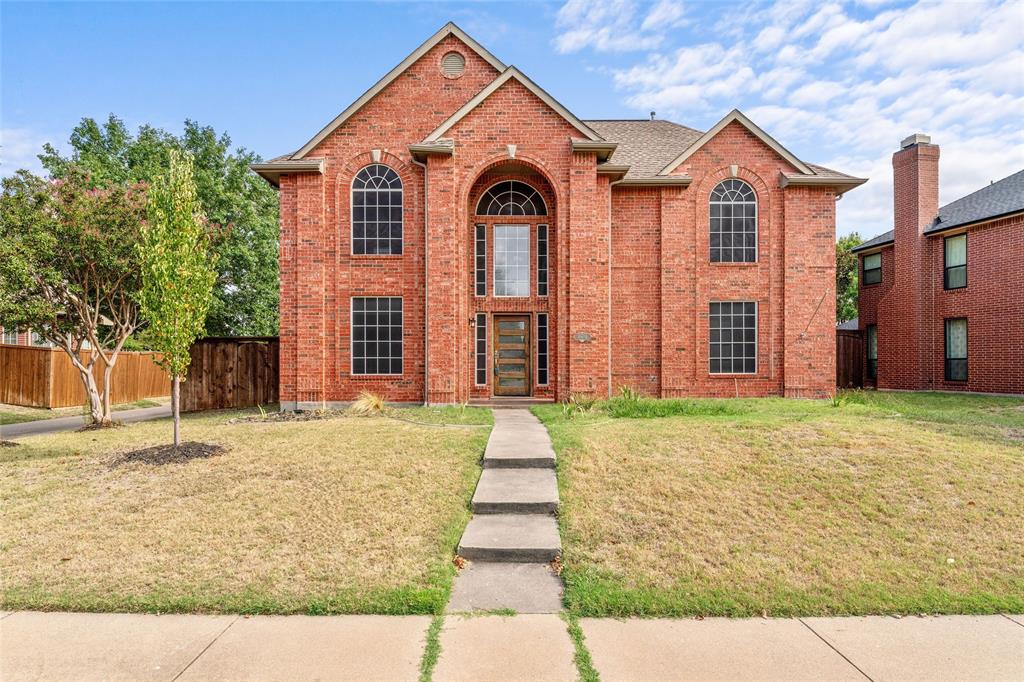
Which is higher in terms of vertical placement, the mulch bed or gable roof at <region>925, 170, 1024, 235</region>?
gable roof at <region>925, 170, 1024, 235</region>

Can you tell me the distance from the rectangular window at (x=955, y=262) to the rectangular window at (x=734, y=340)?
32.0ft

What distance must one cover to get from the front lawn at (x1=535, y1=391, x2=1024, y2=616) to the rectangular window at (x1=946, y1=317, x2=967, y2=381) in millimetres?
11394

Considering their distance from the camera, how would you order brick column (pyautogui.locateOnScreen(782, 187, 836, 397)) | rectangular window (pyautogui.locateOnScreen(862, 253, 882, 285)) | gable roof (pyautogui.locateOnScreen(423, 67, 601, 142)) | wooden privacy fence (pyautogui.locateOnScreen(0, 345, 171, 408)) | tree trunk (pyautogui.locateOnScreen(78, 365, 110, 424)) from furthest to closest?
rectangular window (pyautogui.locateOnScreen(862, 253, 882, 285)) < wooden privacy fence (pyautogui.locateOnScreen(0, 345, 171, 408)) < brick column (pyautogui.locateOnScreen(782, 187, 836, 397)) < gable roof (pyautogui.locateOnScreen(423, 67, 601, 142)) < tree trunk (pyautogui.locateOnScreen(78, 365, 110, 424))

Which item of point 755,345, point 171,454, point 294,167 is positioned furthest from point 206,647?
point 755,345

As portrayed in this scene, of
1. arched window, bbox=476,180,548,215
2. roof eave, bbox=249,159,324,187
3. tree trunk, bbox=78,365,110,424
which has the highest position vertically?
roof eave, bbox=249,159,324,187

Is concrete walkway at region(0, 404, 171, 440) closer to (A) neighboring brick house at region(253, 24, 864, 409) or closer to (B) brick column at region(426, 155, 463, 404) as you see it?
(A) neighboring brick house at region(253, 24, 864, 409)

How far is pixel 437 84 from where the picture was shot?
→ 50.1 ft

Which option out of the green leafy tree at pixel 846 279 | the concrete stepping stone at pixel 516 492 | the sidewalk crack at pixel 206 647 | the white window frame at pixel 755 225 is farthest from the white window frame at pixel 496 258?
the green leafy tree at pixel 846 279

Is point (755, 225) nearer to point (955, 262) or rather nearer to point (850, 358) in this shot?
point (955, 262)

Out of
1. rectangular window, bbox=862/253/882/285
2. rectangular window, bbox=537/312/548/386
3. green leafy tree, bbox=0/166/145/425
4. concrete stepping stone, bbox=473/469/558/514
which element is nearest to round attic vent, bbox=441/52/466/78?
rectangular window, bbox=537/312/548/386

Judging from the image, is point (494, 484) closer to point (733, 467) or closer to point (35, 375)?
point (733, 467)

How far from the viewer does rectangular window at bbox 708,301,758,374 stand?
15.6 metres

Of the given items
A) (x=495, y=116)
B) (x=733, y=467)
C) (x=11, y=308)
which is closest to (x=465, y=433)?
(x=733, y=467)

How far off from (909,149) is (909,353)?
24.4ft
